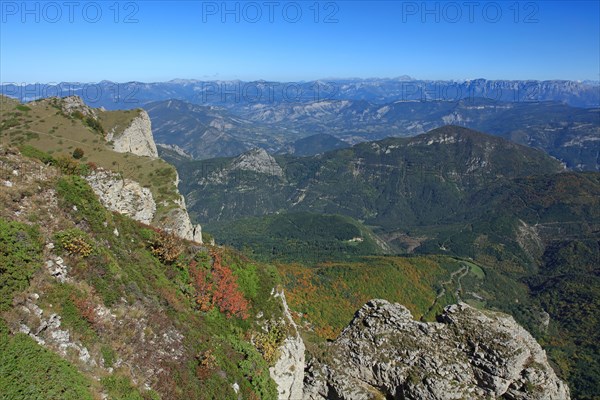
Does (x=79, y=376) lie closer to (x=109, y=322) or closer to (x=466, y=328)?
(x=109, y=322)

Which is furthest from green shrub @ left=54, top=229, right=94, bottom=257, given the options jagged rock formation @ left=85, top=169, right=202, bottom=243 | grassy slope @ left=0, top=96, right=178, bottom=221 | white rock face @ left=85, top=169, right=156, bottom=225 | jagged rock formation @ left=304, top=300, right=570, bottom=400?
grassy slope @ left=0, top=96, right=178, bottom=221

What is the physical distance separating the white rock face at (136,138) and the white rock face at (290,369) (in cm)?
7208

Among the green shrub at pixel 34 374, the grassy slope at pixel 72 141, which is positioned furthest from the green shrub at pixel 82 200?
the grassy slope at pixel 72 141

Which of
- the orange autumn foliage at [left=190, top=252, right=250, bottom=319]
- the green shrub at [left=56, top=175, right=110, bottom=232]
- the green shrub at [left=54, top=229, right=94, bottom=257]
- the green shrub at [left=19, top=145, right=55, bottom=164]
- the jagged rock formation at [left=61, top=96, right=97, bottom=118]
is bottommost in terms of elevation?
the orange autumn foliage at [left=190, top=252, right=250, bottom=319]

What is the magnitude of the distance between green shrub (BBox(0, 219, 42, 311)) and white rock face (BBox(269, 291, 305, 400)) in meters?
22.2

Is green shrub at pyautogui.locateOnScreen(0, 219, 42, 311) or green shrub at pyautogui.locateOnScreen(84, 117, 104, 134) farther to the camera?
green shrub at pyautogui.locateOnScreen(84, 117, 104, 134)

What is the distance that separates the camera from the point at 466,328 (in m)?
46.1

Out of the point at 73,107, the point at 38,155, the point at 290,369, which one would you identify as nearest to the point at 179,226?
the point at 38,155

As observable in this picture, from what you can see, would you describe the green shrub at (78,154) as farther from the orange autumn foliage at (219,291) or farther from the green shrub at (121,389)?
the green shrub at (121,389)

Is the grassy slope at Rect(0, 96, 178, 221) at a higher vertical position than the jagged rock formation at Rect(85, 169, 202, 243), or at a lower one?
higher

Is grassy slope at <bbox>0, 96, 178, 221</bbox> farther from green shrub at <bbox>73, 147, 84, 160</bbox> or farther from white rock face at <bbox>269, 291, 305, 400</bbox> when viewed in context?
white rock face at <bbox>269, 291, 305, 400</bbox>

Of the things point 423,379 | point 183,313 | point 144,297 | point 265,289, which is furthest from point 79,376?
point 423,379

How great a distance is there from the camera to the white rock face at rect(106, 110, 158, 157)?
97.5 meters

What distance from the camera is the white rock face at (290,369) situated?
37562mm
